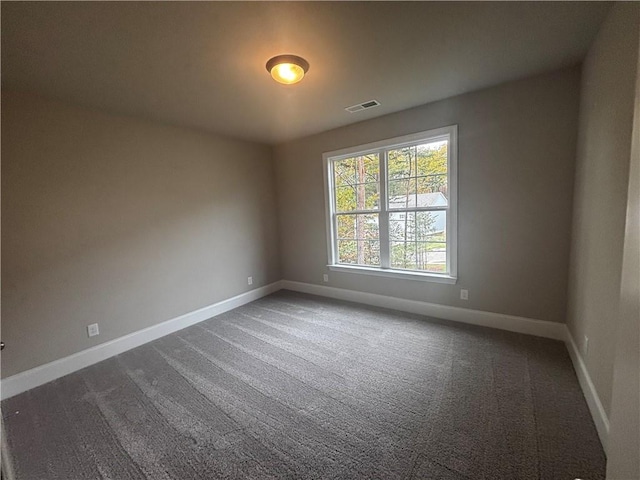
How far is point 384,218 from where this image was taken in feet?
11.5

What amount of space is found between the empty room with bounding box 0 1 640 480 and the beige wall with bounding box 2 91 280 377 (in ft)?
0.07

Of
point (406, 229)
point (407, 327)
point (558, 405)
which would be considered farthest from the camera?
point (406, 229)

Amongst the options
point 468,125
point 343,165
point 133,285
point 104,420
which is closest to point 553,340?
point 468,125

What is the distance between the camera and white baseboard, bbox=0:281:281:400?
7.08 ft

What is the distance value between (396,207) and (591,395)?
2370mm

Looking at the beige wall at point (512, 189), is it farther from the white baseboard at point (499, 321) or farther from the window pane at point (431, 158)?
the window pane at point (431, 158)

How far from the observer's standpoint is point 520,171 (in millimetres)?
2523

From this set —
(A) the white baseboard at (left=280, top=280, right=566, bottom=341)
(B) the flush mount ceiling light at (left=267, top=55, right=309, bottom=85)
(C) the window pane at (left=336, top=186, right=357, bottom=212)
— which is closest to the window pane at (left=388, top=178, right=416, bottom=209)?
(C) the window pane at (left=336, top=186, right=357, bottom=212)

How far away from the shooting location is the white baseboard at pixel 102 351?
2158 millimetres

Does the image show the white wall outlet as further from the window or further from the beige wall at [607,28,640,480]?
the beige wall at [607,28,640,480]

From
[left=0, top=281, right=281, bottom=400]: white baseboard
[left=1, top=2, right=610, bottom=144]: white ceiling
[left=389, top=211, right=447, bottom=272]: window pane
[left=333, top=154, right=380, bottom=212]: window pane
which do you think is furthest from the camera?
[left=333, top=154, right=380, bottom=212]: window pane

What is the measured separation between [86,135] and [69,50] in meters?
1.02

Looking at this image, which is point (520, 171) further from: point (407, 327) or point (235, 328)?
point (235, 328)

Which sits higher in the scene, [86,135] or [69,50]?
[69,50]
